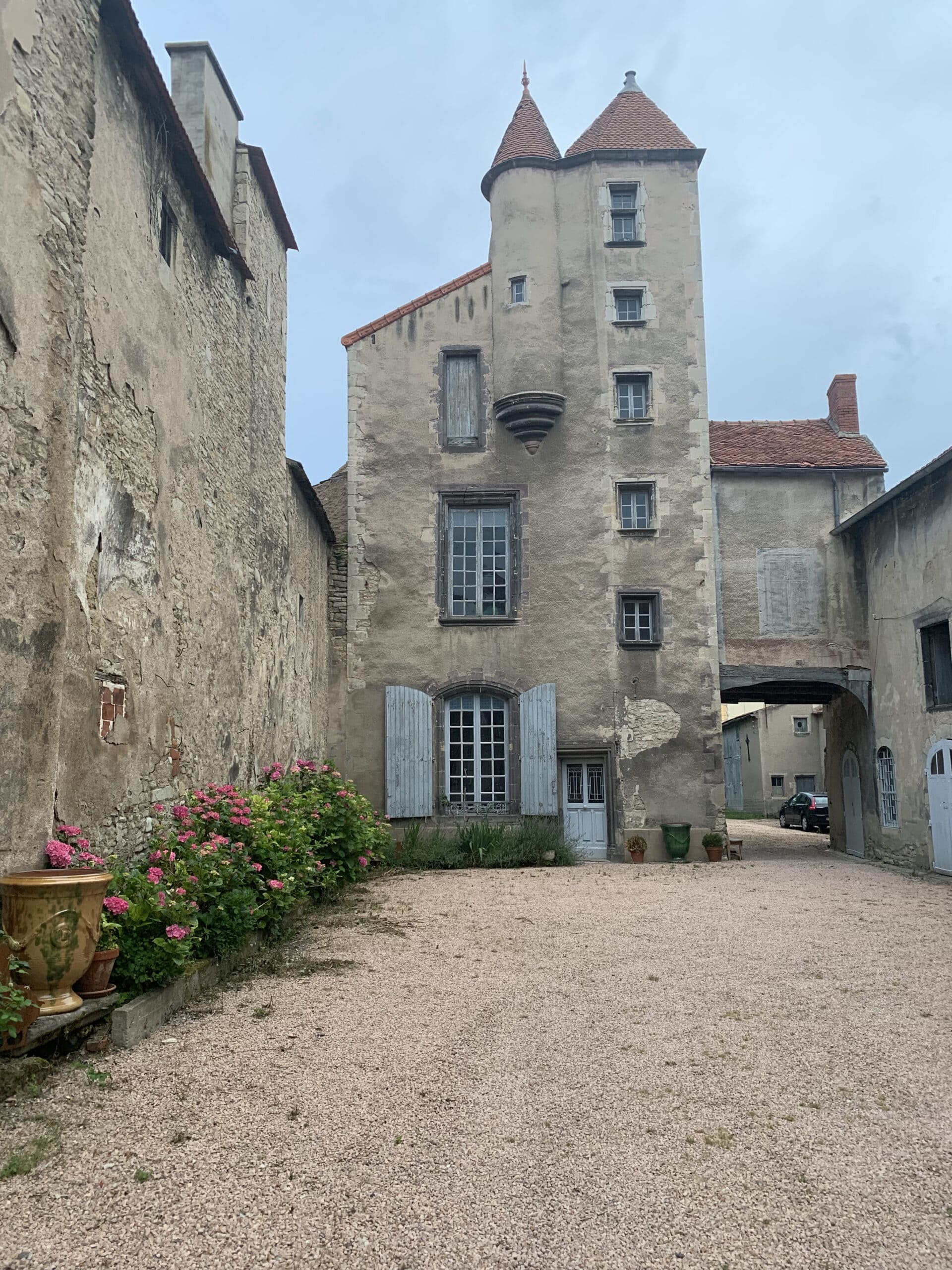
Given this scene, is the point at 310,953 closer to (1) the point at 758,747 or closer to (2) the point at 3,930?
(2) the point at 3,930

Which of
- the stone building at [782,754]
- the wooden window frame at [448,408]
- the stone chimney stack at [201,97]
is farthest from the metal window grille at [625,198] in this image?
the stone building at [782,754]

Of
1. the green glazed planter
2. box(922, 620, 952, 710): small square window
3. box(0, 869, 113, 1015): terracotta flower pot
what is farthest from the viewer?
→ the green glazed planter

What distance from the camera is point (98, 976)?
4531 millimetres

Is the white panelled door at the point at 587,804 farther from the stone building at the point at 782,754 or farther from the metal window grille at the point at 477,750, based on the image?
Result: the stone building at the point at 782,754

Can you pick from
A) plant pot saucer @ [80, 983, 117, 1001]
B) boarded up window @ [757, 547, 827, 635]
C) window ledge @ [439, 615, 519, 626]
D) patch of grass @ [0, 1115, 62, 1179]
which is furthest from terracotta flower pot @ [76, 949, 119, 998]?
boarded up window @ [757, 547, 827, 635]

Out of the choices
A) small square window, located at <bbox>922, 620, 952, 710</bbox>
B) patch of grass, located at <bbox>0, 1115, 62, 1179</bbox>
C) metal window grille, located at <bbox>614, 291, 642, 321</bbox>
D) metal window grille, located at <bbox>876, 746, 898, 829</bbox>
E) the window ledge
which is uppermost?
metal window grille, located at <bbox>614, 291, 642, 321</bbox>

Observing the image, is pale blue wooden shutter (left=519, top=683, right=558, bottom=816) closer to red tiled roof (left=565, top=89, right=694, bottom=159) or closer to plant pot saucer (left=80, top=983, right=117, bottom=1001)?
red tiled roof (left=565, top=89, right=694, bottom=159)

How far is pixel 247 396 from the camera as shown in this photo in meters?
10.1

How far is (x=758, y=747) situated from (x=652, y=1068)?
90.6ft

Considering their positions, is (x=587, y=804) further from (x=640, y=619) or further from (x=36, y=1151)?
(x=36, y=1151)

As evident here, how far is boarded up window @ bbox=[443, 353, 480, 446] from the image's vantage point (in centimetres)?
1498

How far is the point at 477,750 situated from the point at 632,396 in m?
6.21

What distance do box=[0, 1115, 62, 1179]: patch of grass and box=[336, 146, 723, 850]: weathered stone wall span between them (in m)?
10.8

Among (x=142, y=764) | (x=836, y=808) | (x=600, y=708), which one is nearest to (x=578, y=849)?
→ (x=600, y=708)
